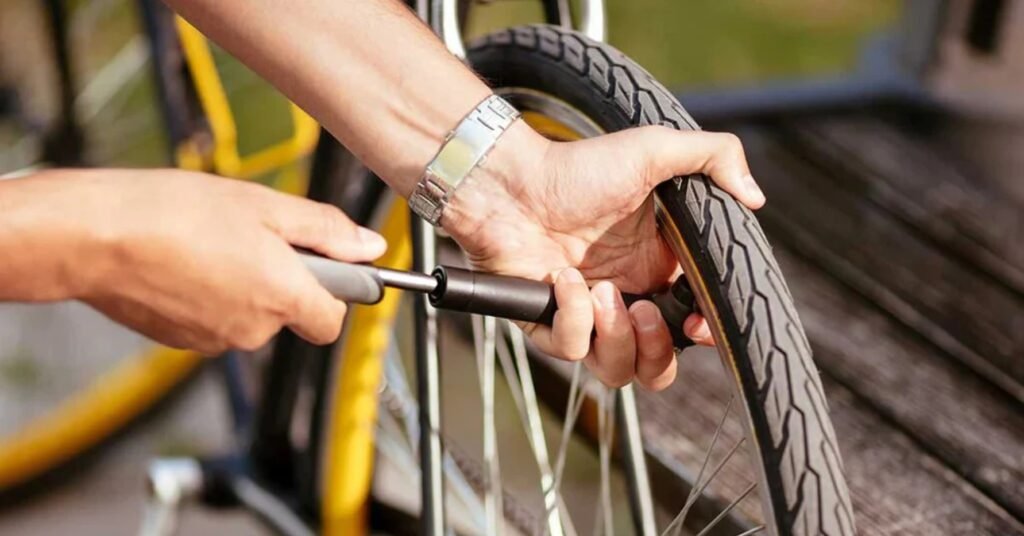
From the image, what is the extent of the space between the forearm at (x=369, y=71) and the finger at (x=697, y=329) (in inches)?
8.2

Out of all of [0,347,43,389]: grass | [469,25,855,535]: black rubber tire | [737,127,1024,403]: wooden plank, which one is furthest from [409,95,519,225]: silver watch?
[0,347,43,389]: grass

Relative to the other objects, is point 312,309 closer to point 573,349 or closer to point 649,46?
point 573,349

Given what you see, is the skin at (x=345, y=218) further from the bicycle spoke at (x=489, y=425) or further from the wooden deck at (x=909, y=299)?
the wooden deck at (x=909, y=299)

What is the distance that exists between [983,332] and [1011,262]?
20 cm

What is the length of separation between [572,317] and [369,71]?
0.23 m

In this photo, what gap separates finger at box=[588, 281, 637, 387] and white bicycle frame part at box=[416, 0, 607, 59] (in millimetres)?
230

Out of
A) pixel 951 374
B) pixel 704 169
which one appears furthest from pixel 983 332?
pixel 704 169

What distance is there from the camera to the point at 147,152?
7.50 ft

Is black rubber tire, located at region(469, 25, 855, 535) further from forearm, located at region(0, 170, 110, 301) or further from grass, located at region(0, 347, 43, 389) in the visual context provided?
A: grass, located at region(0, 347, 43, 389)

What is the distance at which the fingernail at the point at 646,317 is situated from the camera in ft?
2.53

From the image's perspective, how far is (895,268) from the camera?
1.62m

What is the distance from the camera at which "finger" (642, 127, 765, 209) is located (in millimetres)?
723

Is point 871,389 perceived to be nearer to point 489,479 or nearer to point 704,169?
point 489,479

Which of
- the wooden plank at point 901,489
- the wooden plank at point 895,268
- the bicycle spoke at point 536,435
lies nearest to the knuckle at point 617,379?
the bicycle spoke at point 536,435
